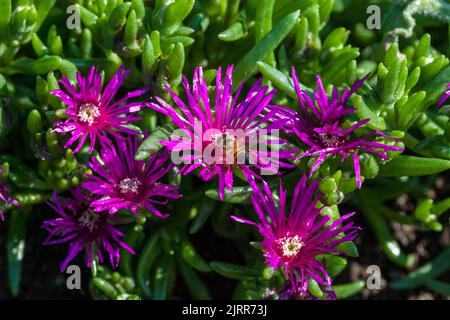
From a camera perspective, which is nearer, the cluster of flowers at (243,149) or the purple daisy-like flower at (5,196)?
the cluster of flowers at (243,149)

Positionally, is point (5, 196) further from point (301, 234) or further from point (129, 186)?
point (301, 234)

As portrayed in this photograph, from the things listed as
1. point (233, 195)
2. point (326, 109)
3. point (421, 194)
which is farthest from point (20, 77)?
point (421, 194)

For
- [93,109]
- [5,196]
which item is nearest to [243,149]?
[93,109]

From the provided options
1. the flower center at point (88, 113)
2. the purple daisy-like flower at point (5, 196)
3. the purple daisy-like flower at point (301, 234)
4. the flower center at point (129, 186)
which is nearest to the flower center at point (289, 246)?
the purple daisy-like flower at point (301, 234)

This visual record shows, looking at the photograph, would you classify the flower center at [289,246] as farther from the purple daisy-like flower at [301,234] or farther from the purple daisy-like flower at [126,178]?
the purple daisy-like flower at [126,178]

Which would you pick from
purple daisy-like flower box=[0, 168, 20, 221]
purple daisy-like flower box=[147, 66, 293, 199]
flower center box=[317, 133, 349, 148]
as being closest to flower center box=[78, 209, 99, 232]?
purple daisy-like flower box=[0, 168, 20, 221]

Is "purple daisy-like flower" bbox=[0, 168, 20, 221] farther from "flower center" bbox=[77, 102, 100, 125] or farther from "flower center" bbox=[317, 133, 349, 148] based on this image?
"flower center" bbox=[317, 133, 349, 148]
